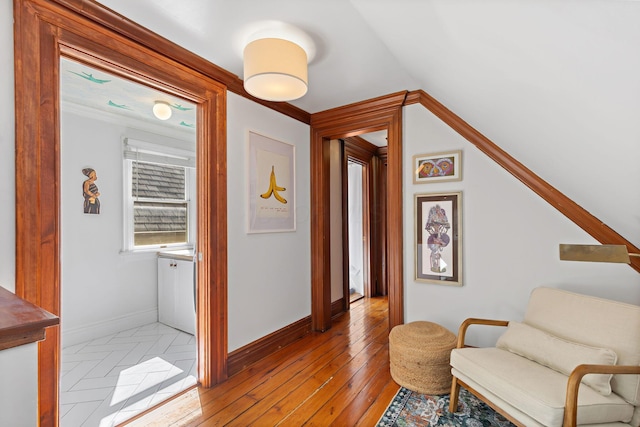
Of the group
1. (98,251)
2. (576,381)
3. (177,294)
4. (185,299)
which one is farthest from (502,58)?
(98,251)

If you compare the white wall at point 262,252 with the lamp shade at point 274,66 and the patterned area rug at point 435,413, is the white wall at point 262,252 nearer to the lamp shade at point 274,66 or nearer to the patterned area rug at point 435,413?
the lamp shade at point 274,66

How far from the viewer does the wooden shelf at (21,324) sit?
0.58m

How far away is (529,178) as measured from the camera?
2.27m

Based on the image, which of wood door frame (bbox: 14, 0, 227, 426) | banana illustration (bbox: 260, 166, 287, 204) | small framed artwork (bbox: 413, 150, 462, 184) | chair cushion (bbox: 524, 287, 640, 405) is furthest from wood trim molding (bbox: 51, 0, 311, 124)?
chair cushion (bbox: 524, 287, 640, 405)

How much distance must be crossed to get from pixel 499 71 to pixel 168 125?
3560mm

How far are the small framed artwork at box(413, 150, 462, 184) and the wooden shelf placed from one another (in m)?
2.67

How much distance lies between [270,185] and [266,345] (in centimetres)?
149

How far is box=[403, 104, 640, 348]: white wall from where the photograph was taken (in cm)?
214

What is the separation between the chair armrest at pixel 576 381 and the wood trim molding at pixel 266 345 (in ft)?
6.90

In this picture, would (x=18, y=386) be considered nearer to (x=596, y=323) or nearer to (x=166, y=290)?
(x=596, y=323)

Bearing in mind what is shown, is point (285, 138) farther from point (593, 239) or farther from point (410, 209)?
point (593, 239)

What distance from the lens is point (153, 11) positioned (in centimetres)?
164

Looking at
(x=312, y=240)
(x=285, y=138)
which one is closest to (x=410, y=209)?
(x=312, y=240)

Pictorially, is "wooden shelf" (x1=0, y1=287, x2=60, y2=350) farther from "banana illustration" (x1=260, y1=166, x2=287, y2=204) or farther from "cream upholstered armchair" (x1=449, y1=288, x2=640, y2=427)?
"banana illustration" (x1=260, y1=166, x2=287, y2=204)
